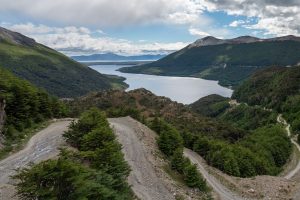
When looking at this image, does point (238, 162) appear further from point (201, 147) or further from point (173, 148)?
point (173, 148)

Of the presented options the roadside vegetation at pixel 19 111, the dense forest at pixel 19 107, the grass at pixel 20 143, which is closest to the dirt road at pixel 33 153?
the grass at pixel 20 143

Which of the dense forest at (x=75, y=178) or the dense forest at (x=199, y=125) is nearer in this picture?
the dense forest at (x=75, y=178)

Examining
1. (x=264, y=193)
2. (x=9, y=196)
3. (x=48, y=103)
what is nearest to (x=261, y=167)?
(x=264, y=193)

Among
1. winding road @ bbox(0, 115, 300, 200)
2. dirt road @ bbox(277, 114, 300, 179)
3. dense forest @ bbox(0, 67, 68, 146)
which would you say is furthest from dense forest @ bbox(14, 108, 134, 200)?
dirt road @ bbox(277, 114, 300, 179)

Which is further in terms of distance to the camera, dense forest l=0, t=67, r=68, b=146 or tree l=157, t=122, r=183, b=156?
tree l=157, t=122, r=183, b=156

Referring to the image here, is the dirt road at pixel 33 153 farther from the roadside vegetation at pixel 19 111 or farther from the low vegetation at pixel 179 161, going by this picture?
the low vegetation at pixel 179 161

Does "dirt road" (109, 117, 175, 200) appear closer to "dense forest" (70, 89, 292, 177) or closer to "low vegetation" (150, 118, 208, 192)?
"low vegetation" (150, 118, 208, 192)
